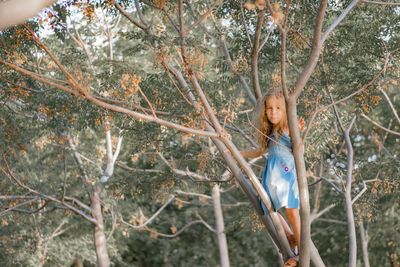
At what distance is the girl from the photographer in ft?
10.3

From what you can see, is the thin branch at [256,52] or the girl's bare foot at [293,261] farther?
the thin branch at [256,52]

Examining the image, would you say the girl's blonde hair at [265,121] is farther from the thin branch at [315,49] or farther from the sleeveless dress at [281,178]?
the thin branch at [315,49]

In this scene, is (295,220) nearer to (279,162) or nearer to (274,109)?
(279,162)

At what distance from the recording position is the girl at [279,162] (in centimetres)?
312

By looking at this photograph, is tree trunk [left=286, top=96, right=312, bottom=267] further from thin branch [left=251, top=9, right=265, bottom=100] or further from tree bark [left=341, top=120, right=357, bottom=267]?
tree bark [left=341, top=120, right=357, bottom=267]

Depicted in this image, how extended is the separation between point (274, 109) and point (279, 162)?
347 mm

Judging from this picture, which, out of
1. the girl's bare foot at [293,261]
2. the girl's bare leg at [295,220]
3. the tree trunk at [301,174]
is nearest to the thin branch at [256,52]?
the tree trunk at [301,174]

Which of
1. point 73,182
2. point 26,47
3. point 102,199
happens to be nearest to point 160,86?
point 26,47

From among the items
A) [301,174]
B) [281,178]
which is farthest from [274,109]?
[301,174]

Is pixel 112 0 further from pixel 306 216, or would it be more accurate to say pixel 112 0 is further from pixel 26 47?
pixel 26 47

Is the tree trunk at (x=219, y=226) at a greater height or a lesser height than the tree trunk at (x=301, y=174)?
greater

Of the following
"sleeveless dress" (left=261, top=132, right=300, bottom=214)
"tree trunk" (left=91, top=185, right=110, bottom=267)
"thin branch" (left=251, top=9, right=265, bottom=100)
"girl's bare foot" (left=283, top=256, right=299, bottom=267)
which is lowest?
"girl's bare foot" (left=283, top=256, right=299, bottom=267)

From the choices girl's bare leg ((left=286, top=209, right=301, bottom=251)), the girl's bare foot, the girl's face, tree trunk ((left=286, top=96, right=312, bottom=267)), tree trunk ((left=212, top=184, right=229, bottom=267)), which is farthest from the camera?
tree trunk ((left=212, top=184, right=229, bottom=267))

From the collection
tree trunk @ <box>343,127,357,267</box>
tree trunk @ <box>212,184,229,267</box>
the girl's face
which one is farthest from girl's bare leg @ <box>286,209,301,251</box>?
tree trunk @ <box>212,184,229,267</box>
